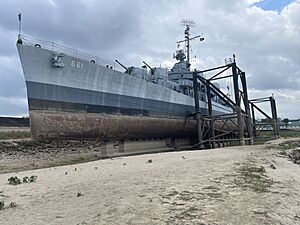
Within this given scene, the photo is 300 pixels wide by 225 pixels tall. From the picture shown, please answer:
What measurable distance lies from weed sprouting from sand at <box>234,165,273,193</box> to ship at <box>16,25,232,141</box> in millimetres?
10826

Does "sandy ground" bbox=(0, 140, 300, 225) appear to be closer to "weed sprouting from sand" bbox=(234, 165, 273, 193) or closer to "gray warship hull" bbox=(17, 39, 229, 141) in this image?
"weed sprouting from sand" bbox=(234, 165, 273, 193)

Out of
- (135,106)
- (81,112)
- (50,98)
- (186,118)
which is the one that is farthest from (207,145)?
(50,98)

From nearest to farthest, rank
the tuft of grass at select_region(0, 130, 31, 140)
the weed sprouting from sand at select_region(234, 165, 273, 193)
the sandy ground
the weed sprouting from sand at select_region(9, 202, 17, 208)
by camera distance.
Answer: the sandy ground < the weed sprouting from sand at select_region(9, 202, 17, 208) < the weed sprouting from sand at select_region(234, 165, 273, 193) < the tuft of grass at select_region(0, 130, 31, 140)

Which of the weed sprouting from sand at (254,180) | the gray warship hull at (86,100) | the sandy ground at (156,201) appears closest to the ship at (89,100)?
the gray warship hull at (86,100)

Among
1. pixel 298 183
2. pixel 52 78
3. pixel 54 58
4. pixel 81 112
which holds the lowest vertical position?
pixel 298 183

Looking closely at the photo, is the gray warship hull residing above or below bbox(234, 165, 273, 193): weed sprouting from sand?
above

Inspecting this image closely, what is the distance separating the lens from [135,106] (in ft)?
68.2

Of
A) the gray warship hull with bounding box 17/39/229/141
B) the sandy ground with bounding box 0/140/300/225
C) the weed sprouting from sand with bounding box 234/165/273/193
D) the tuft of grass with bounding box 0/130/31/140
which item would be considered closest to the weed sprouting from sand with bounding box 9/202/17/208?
the sandy ground with bounding box 0/140/300/225

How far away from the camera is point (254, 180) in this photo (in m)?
7.43

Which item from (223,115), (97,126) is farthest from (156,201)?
(223,115)

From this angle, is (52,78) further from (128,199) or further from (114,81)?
(128,199)

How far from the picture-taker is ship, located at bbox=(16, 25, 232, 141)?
48.9ft

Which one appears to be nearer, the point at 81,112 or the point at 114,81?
the point at 81,112

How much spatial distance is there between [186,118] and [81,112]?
13.6 meters
